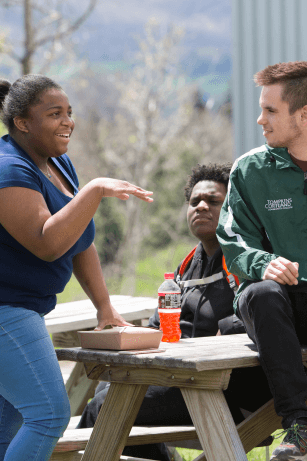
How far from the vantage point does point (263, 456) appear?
379 centimetres

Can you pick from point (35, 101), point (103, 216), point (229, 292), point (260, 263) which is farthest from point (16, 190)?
point (103, 216)

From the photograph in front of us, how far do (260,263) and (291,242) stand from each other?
192mm

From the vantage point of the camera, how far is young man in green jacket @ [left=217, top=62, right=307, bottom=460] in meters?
2.08

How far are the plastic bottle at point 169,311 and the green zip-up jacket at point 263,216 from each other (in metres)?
0.31

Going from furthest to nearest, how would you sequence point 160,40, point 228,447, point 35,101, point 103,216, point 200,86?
point 200,86 → point 160,40 → point 103,216 → point 35,101 → point 228,447

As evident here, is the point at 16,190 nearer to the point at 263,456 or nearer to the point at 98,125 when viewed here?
the point at 263,456

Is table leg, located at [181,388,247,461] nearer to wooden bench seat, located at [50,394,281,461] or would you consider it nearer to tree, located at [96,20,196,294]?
wooden bench seat, located at [50,394,281,461]

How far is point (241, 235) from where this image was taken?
246 centimetres

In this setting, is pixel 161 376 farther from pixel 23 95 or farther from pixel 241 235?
pixel 23 95

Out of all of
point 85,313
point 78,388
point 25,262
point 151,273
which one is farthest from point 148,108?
point 25,262

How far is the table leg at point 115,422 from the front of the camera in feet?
7.80

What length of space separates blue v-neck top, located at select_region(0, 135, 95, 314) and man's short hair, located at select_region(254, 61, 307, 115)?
3.52 feet

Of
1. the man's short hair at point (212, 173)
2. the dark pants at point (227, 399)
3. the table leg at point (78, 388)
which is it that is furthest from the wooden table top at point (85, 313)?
the dark pants at point (227, 399)

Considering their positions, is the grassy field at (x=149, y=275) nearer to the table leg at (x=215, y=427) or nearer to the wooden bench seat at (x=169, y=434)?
the wooden bench seat at (x=169, y=434)
